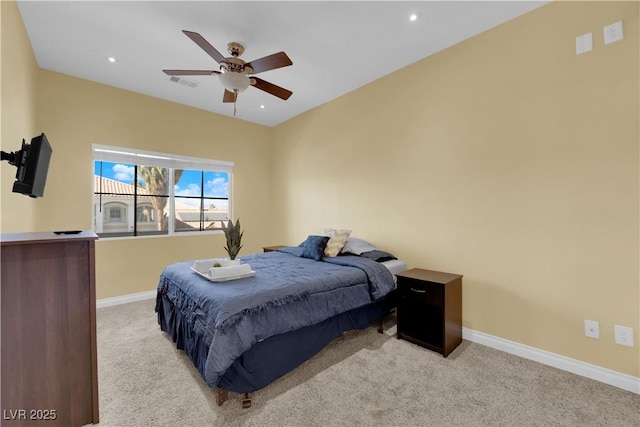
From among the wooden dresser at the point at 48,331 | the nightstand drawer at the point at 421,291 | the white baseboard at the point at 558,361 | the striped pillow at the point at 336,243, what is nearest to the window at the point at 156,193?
the striped pillow at the point at 336,243

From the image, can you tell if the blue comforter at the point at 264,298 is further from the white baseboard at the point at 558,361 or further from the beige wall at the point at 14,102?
the beige wall at the point at 14,102

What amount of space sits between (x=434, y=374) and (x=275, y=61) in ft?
9.37

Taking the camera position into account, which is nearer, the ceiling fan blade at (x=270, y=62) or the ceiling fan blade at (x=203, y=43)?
the ceiling fan blade at (x=203, y=43)

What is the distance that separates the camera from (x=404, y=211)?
3.24m

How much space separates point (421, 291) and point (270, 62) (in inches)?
96.7

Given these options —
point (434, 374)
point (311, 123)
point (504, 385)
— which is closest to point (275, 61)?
point (311, 123)

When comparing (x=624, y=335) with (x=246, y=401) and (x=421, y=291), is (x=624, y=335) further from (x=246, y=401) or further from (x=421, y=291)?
(x=246, y=401)

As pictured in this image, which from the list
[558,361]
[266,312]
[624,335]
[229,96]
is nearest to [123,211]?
[229,96]

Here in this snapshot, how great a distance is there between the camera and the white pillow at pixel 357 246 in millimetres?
3320

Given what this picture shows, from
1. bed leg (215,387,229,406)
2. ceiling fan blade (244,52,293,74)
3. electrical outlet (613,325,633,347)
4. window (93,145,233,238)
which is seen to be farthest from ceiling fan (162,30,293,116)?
electrical outlet (613,325,633,347)

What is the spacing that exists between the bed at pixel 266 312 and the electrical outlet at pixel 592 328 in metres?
1.51

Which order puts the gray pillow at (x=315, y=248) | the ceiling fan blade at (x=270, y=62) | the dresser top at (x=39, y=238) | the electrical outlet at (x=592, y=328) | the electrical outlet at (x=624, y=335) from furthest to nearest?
the gray pillow at (x=315, y=248) → the ceiling fan blade at (x=270, y=62) → the electrical outlet at (x=592, y=328) → the electrical outlet at (x=624, y=335) → the dresser top at (x=39, y=238)

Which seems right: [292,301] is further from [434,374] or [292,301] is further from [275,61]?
[275,61]

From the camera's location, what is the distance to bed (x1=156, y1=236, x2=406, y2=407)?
5.75ft
